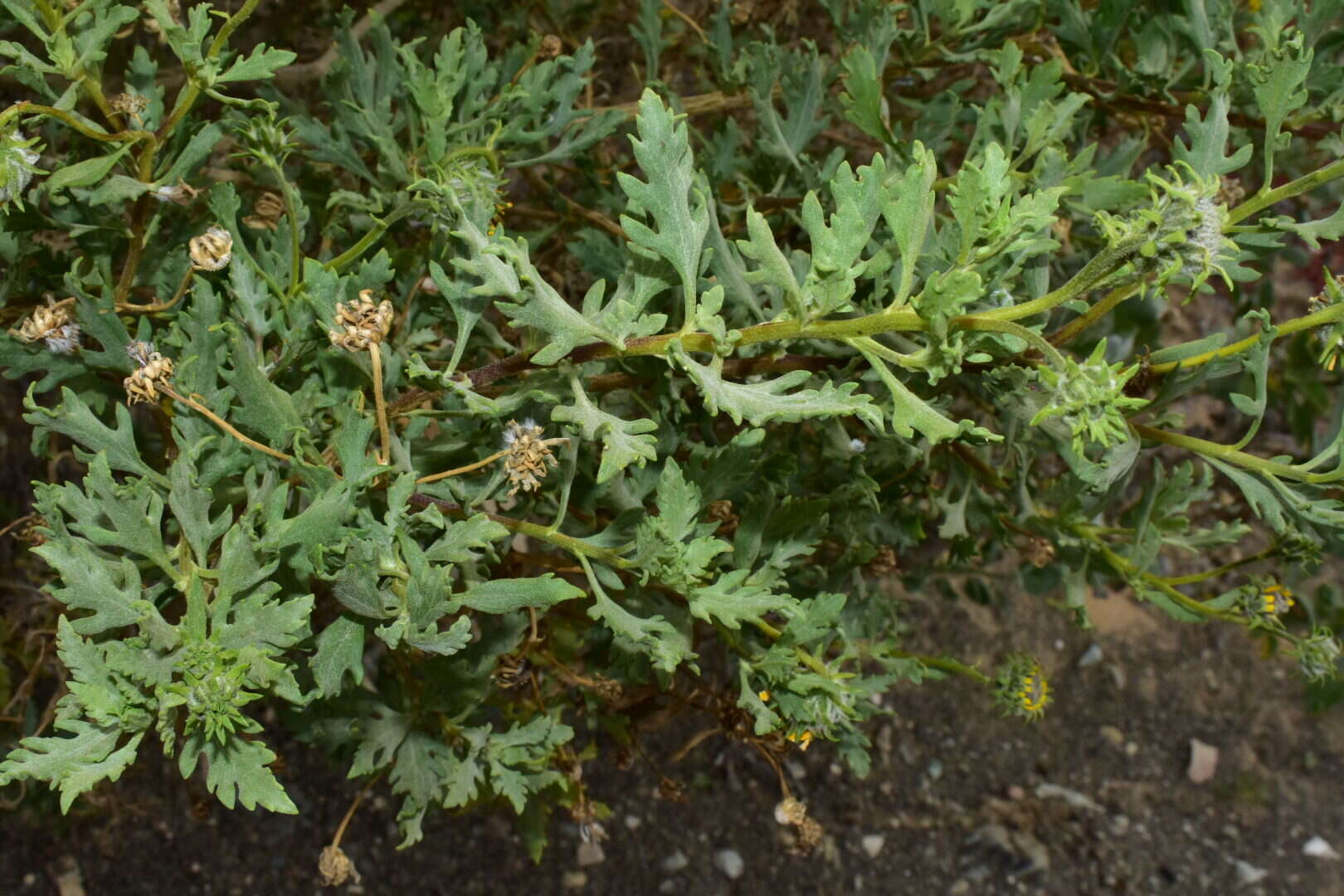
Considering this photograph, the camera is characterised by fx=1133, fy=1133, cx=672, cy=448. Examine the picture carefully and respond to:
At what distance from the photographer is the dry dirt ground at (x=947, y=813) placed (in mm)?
2412

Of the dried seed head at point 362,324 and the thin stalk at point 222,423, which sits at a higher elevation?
the dried seed head at point 362,324

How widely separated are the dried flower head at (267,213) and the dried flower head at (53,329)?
0.96ft

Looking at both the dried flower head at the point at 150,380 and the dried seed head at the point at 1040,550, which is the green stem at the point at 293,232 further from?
the dried seed head at the point at 1040,550

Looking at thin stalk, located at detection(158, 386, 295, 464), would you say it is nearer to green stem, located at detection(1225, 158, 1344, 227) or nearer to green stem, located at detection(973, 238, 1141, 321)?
green stem, located at detection(973, 238, 1141, 321)

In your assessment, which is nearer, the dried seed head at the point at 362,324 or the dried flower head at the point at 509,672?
the dried seed head at the point at 362,324

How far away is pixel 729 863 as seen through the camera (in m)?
2.61

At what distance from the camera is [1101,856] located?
9.24 feet

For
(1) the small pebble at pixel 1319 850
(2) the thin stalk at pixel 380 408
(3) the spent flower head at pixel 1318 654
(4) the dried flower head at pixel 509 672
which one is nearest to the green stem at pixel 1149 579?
(3) the spent flower head at pixel 1318 654

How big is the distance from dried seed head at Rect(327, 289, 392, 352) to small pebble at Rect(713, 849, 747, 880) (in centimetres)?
179

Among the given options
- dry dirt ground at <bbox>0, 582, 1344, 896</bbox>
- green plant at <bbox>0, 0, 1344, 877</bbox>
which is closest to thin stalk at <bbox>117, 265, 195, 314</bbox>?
green plant at <bbox>0, 0, 1344, 877</bbox>

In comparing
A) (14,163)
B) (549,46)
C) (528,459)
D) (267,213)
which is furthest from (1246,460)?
(14,163)

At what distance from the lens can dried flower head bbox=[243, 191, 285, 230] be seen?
62.0 inches

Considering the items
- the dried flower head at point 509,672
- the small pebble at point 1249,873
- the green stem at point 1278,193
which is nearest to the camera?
the green stem at point 1278,193

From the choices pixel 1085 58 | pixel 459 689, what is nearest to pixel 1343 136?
pixel 1085 58
